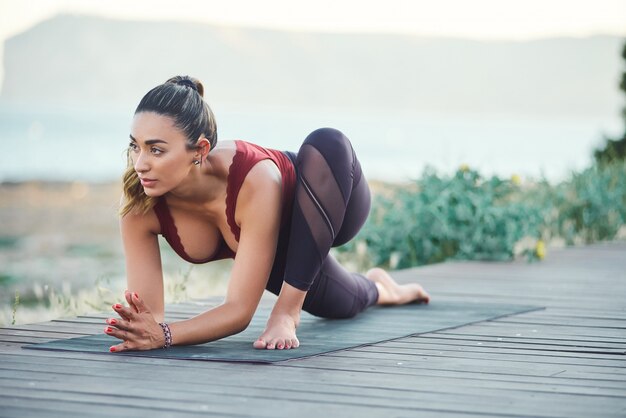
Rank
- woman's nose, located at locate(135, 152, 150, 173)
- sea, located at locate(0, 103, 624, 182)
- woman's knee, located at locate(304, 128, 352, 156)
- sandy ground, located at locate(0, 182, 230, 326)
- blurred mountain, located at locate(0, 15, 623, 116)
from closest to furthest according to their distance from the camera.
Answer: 1. woman's nose, located at locate(135, 152, 150, 173)
2. woman's knee, located at locate(304, 128, 352, 156)
3. sandy ground, located at locate(0, 182, 230, 326)
4. sea, located at locate(0, 103, 624, 182)
5. blurred mountain, located at locate(0, 15, 623, 116)

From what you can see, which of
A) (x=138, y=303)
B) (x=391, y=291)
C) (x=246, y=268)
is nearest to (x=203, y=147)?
(x=246, y=268)

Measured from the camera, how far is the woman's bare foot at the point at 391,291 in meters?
4.20

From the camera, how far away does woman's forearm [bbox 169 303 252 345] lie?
306 cm

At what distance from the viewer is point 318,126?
44188 millimetres

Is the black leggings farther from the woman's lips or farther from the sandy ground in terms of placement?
the sandy ground

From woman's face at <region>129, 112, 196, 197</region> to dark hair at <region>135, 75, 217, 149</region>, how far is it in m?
0.02

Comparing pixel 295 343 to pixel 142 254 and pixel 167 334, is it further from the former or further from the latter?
pixel 142 254

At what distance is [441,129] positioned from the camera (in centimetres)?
4603

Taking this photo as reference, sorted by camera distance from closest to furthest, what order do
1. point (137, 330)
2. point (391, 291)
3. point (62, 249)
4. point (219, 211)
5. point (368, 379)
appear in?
point (368, 379), point (137, 330), point (219, 211), point (391, 291), point (62, 249)

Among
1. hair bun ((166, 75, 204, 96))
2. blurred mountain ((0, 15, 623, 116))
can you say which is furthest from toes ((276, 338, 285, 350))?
blurred mountain ((0, 15, 623, 116))

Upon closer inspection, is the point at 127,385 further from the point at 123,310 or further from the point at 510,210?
the point at 510,210

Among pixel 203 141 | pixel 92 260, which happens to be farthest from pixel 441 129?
pixel 203 141

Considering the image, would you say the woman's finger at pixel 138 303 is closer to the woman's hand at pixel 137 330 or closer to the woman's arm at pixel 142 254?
the woman's hand at pixel 137 330

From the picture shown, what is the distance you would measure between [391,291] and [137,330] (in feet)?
5.03
